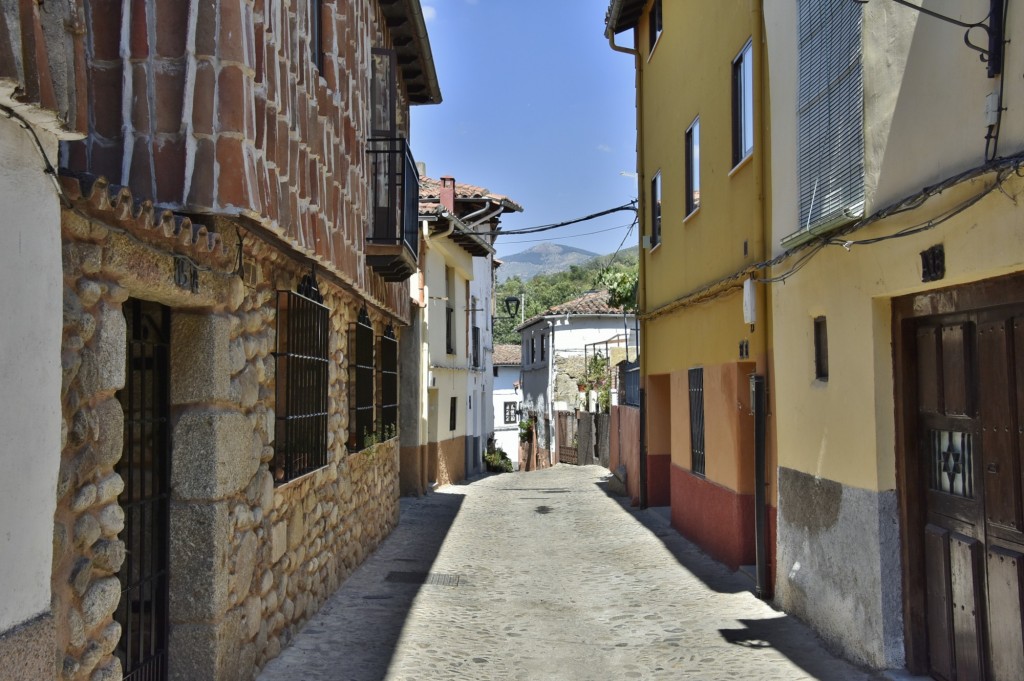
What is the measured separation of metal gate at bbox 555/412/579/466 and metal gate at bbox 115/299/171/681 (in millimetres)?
23728

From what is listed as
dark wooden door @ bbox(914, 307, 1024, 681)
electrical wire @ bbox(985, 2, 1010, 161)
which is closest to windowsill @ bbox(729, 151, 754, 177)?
dark wooden door @ bbox(914, 307, 1024, 681)

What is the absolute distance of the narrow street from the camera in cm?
634

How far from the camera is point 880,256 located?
223 inches

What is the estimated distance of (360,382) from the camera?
10039 mm

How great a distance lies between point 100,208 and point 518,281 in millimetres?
98119

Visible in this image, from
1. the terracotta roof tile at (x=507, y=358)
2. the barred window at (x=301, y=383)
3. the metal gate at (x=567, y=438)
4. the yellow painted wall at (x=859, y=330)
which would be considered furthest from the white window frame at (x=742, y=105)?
the terracotta roof tile at (x=507, y=358)

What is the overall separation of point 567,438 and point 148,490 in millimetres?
25757

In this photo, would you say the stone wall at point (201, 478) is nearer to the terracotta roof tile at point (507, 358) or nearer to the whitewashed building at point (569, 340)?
the whitewashed building at point (569, 340)

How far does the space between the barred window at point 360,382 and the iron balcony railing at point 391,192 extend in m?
0.85

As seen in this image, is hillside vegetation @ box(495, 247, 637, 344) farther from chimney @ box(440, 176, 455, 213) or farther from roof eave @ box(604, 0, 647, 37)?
roof eave @ box(604, 0, 647, 37)

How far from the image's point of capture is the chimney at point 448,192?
20.6 meters

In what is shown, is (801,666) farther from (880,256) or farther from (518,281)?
(518,281)

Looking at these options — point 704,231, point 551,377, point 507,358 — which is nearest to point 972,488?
point 704,231

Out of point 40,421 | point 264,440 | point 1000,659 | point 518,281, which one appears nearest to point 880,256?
point 1000,659
